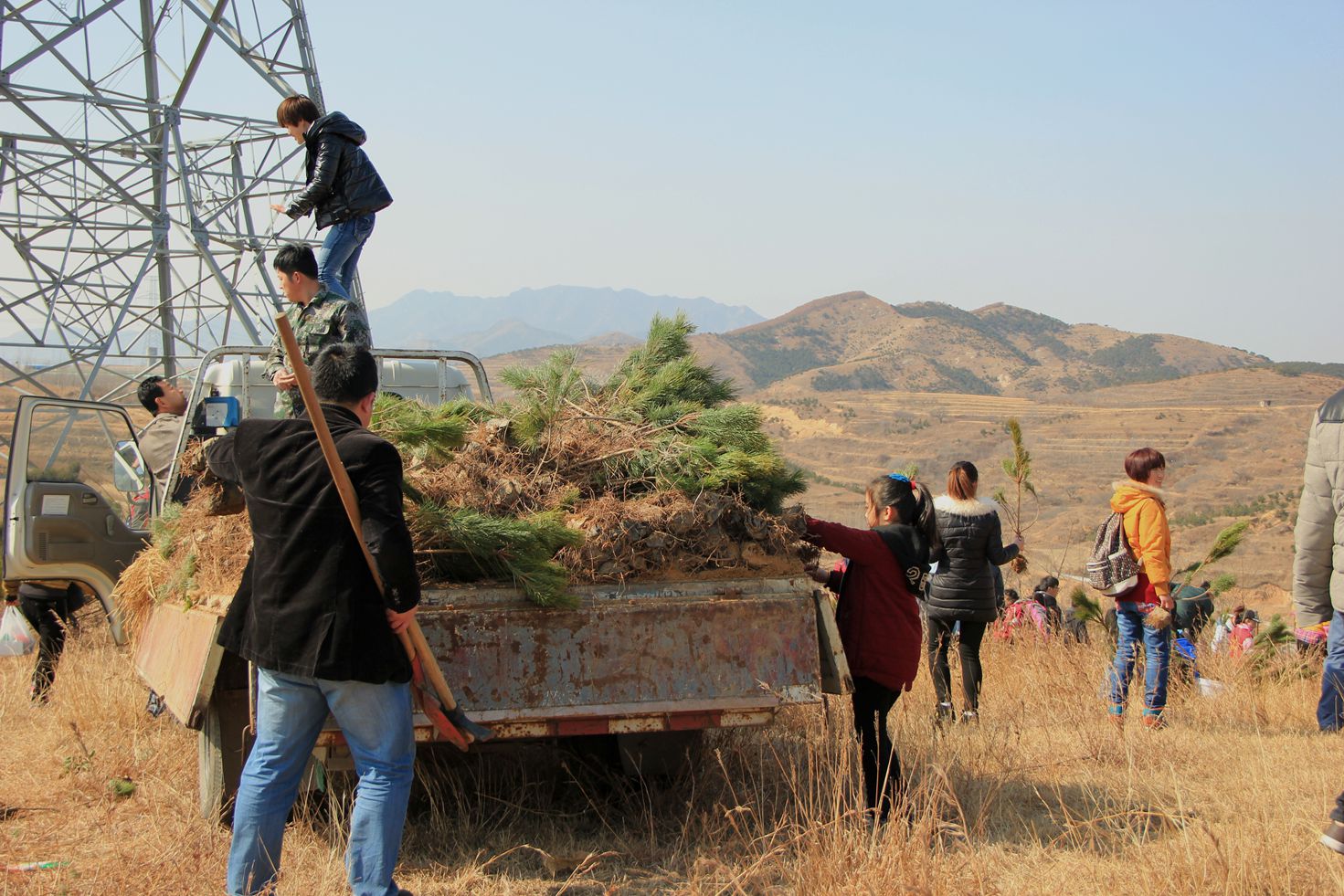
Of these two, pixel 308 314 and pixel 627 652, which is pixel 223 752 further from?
pixel 308 314

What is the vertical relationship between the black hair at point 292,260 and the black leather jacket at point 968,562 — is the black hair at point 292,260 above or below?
above

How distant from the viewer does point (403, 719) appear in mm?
3283

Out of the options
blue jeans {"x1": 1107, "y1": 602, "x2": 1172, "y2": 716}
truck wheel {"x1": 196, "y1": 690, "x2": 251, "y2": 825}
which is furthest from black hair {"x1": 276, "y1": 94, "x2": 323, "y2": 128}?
blue jeans {"x1": 1107, "y1": 602, "x2": 1172, "y2": 716}

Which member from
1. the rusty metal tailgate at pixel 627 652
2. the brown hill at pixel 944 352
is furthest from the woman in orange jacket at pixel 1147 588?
the brown hill at pixel 944 352

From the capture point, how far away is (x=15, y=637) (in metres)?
8.13

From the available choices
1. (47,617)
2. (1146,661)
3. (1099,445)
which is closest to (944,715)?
(1146,661)

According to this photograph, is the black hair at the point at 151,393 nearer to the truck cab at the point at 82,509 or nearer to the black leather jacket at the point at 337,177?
the truck cab at the point at 82,509

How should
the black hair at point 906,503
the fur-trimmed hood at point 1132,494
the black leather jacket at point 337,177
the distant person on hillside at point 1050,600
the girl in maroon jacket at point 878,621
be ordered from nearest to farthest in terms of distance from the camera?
the girl in maroon jacket at point 878,621 → the black hair at point 906,503 → the black leather jacket at point 337,177 → the fur-trimmed hood at point 1132,494 → the distant person on hillside at point 1050,600

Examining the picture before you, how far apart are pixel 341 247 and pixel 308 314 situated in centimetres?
67

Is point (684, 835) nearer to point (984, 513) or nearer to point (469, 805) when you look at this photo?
point (469, 805)

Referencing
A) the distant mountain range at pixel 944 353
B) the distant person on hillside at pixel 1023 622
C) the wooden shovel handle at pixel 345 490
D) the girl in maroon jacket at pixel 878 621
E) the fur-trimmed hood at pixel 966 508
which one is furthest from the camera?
the distant mountain range at pixel 944 353

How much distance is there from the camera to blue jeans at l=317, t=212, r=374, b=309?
5361mm

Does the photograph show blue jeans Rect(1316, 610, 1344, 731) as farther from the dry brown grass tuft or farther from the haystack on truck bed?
the haystack on truck bed

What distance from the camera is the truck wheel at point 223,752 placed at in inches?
164
